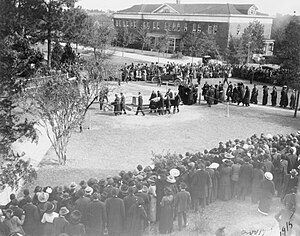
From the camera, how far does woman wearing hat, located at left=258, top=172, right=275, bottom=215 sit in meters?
7.77

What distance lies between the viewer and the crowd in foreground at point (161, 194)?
6078mm

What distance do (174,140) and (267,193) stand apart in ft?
16.0

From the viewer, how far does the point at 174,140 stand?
1233cm

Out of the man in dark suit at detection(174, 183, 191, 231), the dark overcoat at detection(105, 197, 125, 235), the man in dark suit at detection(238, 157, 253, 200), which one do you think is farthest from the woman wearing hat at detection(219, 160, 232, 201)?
the dark overcoat at detection(105, 197, 125, 235)

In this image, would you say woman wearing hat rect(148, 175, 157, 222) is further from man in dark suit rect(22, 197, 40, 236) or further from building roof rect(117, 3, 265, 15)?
building roof rect(117, 3, 265, 15)

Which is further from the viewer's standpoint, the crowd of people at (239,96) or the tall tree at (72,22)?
the crowd of people at (239,96)

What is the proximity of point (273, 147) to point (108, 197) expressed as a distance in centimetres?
470

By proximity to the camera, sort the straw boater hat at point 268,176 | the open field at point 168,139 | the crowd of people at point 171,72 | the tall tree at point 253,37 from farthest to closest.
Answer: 1. the tall tree at point 253,37
2. the crowd of people at point 171,72
3. the open field at point 168,139
4. the straw boater hat at point 268,176

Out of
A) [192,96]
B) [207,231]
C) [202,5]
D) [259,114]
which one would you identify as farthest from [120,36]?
[207,231]

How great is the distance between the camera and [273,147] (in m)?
9.49

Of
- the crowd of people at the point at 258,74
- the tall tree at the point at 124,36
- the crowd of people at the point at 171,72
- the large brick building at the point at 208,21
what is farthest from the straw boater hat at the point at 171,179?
the tall tree at the point at 124,36

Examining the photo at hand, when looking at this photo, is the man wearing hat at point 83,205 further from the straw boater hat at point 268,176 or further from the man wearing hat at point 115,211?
the straw boater hat at point 268,176

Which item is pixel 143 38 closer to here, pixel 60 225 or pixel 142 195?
pixel 142 195

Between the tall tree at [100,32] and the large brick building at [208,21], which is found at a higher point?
the large brick building at [208,21]
